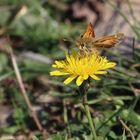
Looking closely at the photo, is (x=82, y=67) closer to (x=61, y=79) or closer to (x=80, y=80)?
(x=80, y=80)

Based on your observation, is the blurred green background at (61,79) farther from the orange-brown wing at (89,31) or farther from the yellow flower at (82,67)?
the orange-brown wing at (89,31)

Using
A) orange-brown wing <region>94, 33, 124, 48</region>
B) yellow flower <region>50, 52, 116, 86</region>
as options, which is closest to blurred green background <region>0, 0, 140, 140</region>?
yellow flower <region>50, 52, 116, 86</region>

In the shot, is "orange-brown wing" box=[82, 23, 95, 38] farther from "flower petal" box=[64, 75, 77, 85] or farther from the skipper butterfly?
"flower petal" box=[64, 75, 77, 85]

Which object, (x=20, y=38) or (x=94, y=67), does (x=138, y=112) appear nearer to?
(x=94, y=67)

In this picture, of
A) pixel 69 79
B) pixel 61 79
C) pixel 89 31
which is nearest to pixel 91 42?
pixel 89 31

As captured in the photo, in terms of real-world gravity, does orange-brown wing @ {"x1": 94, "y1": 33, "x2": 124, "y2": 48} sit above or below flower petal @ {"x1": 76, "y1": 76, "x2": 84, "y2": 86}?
above

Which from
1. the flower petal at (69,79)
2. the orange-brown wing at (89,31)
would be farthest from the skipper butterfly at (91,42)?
the flower petal at (69,79)

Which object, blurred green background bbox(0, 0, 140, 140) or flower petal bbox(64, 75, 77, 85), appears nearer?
flower petal bbox(64, 75, 77, 85)

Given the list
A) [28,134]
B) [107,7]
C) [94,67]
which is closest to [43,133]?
[28,134]

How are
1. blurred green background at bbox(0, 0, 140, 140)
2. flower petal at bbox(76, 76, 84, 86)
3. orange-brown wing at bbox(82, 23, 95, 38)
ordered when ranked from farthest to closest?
blurred green background at bbox(0, 0, 140, 140), orange-brown wing at bbox(82, 23, 95, 38), flower petal at bbox(76, 76, 84, 86)
